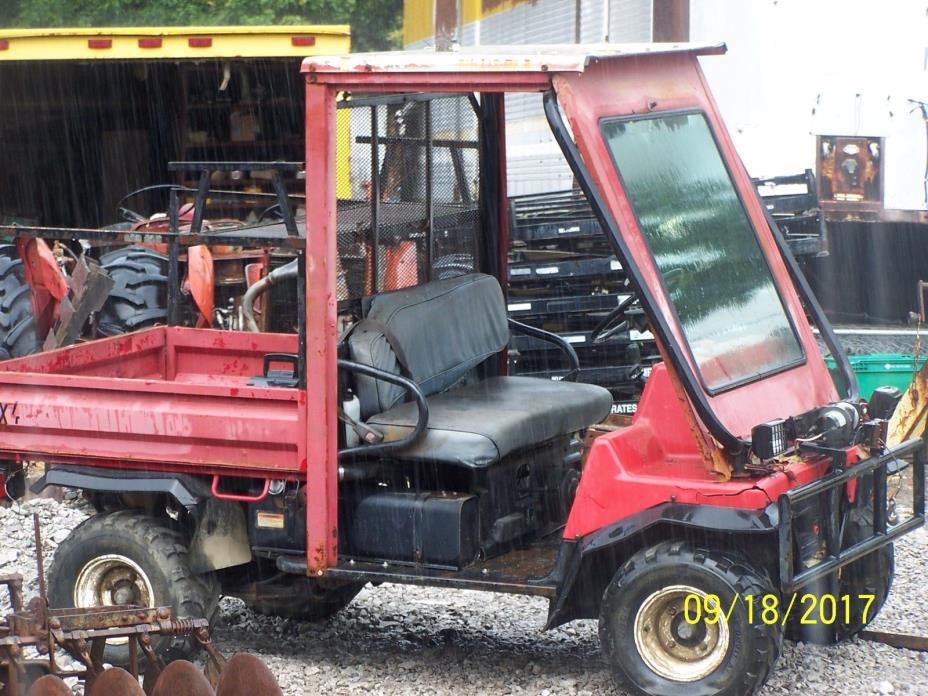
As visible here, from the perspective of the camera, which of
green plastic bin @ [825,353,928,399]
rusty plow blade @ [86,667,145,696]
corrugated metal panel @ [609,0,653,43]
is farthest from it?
corrugated metal panel @ [609,0,653,43]

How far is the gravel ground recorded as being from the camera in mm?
5078

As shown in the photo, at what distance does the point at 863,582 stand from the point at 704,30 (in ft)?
18.1

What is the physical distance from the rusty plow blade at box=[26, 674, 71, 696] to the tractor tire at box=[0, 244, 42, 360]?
4.51 meters

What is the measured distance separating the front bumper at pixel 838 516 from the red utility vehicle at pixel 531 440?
11 mm

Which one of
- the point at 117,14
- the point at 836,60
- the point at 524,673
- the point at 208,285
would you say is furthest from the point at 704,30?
the point at 117,14

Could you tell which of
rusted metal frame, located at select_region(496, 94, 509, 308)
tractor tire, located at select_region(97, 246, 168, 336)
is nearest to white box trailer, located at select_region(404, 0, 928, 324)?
rusted metal frame, located at select_region(496, 94, 509, 308)

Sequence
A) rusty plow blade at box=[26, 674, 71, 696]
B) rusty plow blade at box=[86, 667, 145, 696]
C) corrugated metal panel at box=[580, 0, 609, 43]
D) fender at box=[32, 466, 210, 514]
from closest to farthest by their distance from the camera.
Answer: rusty plow blade at box=[26, 674, 71, 696] < rusty plow blade at box=[86, 667, 145, 696] < fender at box=[32, 466, 210, 514] < corrugated metal panel at box=[580, 0, 609, 43]

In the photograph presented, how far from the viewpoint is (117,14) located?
22.0m

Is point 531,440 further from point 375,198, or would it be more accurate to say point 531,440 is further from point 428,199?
point 428,199

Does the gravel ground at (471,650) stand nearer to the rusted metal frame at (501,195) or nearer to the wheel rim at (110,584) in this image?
the wheel rim at (110,584)

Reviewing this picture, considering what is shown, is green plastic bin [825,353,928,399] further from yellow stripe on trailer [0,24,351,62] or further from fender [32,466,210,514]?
fender [32,466,210,514]

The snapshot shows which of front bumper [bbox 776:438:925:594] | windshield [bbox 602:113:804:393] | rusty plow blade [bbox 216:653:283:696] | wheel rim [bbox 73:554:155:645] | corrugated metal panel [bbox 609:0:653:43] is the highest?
corrugated metal panel [bbox 609:0:653:43]

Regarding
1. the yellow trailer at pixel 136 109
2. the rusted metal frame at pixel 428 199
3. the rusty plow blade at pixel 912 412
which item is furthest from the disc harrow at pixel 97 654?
the yellow trailer at pixel 136 109

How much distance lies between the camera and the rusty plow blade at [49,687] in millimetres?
3908
